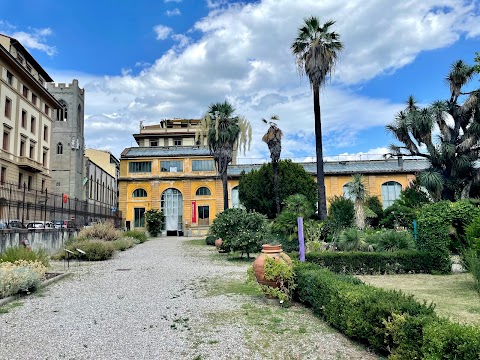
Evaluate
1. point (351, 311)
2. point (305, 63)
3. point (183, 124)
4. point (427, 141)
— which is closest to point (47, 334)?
point (351, 311)

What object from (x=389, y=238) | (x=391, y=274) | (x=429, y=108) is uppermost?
(x=429, y=108)

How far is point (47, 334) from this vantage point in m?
6.13

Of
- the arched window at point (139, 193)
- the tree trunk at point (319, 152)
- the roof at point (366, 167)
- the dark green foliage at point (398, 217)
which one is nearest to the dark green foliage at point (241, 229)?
the tree trunk at point (319, 152)

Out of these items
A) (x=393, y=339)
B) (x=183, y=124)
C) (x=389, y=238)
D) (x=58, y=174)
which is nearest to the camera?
(x=393, y=339)

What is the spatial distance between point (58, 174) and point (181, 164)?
16312 millimetres

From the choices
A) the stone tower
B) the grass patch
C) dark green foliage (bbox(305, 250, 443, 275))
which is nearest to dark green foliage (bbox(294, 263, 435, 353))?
the grass patch

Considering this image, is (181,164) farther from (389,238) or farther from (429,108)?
(389,238)

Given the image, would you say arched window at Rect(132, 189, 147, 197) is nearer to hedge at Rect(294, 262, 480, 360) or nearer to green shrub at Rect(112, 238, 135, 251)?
green shrub at Rect(112, 238, 135, 251)

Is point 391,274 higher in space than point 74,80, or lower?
lower

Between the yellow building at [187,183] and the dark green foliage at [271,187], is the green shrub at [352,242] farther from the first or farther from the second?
the yellow building at [187,183]

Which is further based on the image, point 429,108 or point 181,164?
point 181,164

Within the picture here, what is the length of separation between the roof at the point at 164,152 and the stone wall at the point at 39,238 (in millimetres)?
29880

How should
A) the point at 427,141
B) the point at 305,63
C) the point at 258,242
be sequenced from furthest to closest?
the point at 427,141, the point at 305,63, the point at 258,242

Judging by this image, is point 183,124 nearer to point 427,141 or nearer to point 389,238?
point 427,141
